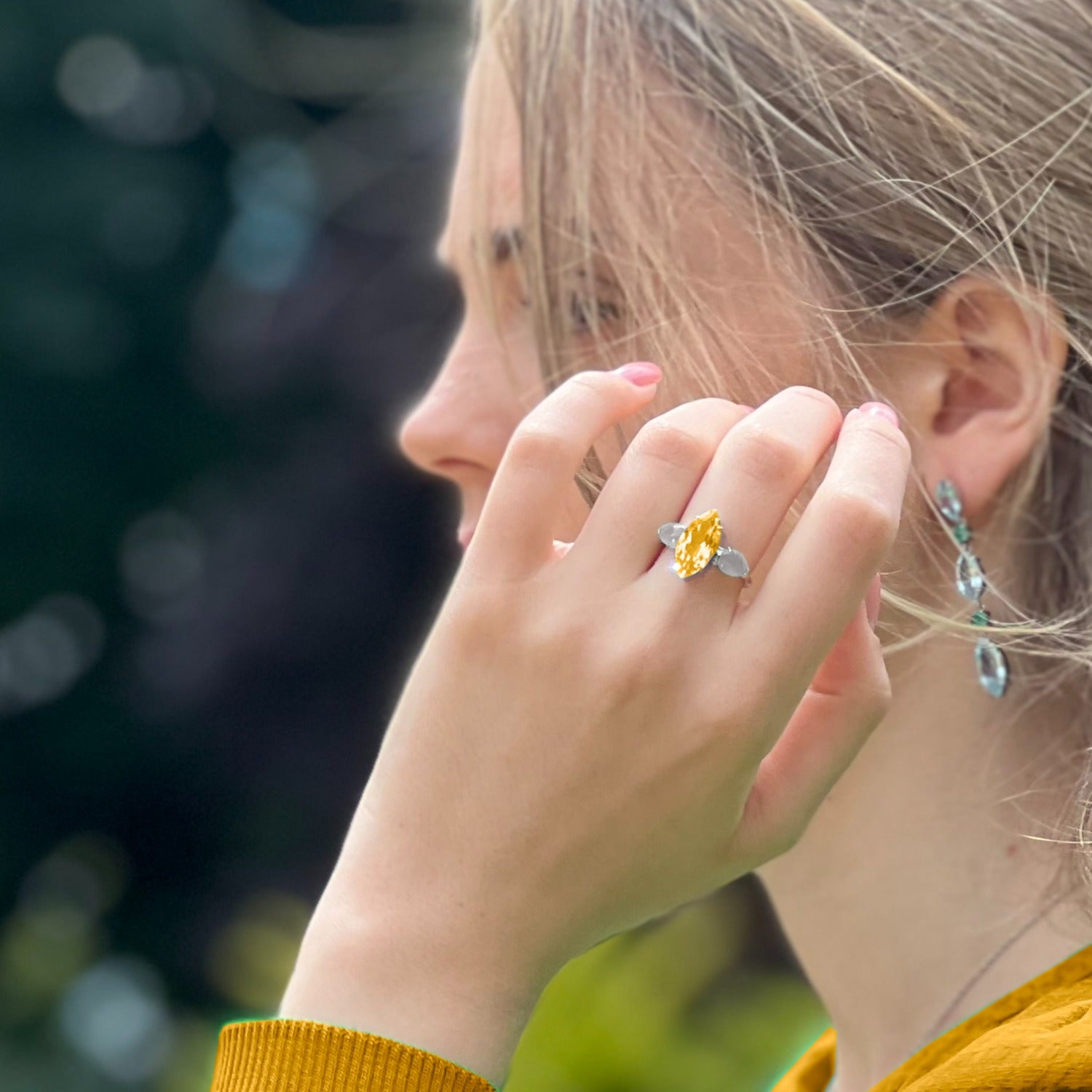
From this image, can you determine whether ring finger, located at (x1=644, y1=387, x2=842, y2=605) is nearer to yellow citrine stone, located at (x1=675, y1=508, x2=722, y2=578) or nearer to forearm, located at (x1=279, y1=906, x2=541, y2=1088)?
yellow citrine stone, located at (x1=675, y1=508, x2=722, y2=578)

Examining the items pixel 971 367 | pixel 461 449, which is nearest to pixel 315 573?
pixel 461 449

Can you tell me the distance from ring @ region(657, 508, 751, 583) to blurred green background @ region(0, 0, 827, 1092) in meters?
3.38

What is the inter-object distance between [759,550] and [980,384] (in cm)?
47

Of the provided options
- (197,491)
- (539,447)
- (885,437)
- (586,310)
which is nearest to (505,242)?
(586,310)

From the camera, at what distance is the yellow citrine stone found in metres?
0.96

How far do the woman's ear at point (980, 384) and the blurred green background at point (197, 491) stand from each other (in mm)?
3126

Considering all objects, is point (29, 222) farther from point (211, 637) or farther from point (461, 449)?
point (461, 449)

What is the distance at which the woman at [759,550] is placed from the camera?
0.98 m

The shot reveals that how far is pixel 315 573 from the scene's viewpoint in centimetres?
438

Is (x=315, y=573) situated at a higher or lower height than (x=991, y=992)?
lower

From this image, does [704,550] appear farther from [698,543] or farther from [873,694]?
[873,694]

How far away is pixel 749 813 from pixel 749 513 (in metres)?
0.27

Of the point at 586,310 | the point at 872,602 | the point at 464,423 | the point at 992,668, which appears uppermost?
the point at 586,310

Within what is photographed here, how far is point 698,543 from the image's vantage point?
96cm
